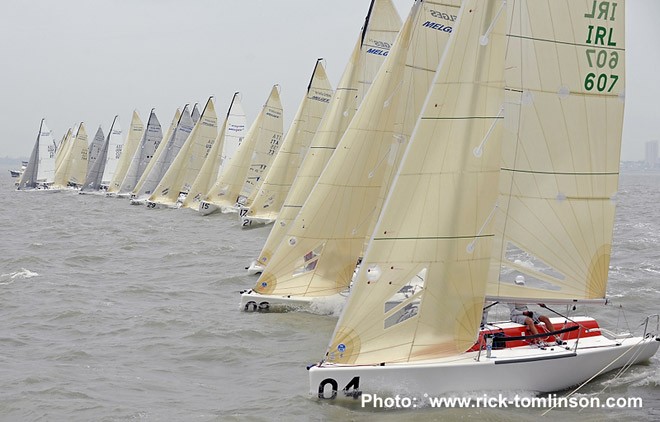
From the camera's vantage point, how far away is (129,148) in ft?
214

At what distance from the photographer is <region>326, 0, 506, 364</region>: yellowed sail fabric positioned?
11.3 m

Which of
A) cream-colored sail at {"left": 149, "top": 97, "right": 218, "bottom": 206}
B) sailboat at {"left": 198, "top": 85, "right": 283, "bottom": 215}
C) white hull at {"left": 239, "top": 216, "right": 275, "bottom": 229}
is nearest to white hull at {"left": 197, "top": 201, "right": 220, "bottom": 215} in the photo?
sailboat at {"left": 198, "top": 85, "right": 283, "bottom": 215}

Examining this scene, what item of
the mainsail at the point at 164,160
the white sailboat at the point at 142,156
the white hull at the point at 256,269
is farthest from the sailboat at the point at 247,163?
the white hull at the point at 256,269

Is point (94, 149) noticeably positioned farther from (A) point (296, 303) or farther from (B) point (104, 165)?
(A) point (296, 303)

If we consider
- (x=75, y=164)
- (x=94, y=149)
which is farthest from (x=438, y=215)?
(x=75, y=164)

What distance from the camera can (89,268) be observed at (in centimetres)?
2470

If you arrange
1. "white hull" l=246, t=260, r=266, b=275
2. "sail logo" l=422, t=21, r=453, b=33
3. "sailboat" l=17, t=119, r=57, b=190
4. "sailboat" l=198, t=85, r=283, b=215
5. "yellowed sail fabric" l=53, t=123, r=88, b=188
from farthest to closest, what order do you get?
"yellowed sail fabric" l=53, t=123, r=88, b=188
"sailboat" l=17, t=119, r=57, b=190
"sailboat" l=198, t=85, r=283, b=215
"white hull" l=246, t=260, r=266, b=275
"sail logo" l=422, t=21, r=453, b=33

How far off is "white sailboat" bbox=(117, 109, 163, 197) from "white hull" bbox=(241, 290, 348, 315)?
4457cm

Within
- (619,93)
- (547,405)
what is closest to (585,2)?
(619,93)

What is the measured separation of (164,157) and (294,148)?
850 inches

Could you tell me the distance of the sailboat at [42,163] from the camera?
227 ft

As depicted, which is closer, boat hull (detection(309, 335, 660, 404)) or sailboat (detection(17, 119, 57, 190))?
boat hull (detection(309, 335, 660, 404))

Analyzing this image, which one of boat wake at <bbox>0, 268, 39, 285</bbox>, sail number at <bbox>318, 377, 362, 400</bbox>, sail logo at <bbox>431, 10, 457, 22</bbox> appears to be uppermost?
sail logo at <bbox>431, 10, 457, 22</bbox>

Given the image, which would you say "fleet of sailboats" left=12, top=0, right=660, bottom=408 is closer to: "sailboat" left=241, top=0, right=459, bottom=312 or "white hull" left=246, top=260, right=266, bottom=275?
"sailboat" left=241, top=0, right=459, bottom=312
